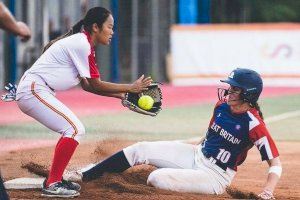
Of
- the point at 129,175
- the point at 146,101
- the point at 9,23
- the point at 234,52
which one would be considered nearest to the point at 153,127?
the point at 129,175

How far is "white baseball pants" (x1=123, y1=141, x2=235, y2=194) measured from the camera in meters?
7.56

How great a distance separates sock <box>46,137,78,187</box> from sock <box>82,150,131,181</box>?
23.3 inches

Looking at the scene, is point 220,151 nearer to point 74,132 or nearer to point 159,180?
point 159,180

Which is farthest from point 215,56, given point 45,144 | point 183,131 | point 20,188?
point 20,188

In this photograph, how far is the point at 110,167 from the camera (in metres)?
7.98

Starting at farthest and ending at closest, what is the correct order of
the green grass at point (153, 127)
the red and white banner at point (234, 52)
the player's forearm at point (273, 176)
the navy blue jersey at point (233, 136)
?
the red and white banner at point (234, 52) → the green grass at point (153, 127) → the navy blue jersey at point (233, 136) → the player's forearm at point (273, 176)

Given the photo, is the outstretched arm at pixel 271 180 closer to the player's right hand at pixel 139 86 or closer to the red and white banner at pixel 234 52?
the player's right hand at pixel 139 86

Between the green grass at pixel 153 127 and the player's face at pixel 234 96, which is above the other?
the player's face at pixel 234 96

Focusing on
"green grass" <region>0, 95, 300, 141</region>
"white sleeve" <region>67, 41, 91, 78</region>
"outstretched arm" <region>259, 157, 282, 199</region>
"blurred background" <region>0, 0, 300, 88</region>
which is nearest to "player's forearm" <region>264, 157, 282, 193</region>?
"outstretched arm" <region>259, 157, 282, 199</region>

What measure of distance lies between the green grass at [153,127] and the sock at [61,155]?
5315 millimetres

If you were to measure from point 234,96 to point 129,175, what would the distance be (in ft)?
4.87

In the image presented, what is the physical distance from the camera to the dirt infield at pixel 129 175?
297 inches

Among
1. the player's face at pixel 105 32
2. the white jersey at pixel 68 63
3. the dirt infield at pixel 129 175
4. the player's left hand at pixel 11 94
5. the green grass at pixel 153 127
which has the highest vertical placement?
the player's face at pixel 105 32

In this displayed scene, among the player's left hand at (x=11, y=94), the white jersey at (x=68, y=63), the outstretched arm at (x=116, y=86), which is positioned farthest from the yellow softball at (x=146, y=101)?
the player's left hand at (x=11, y=94)
